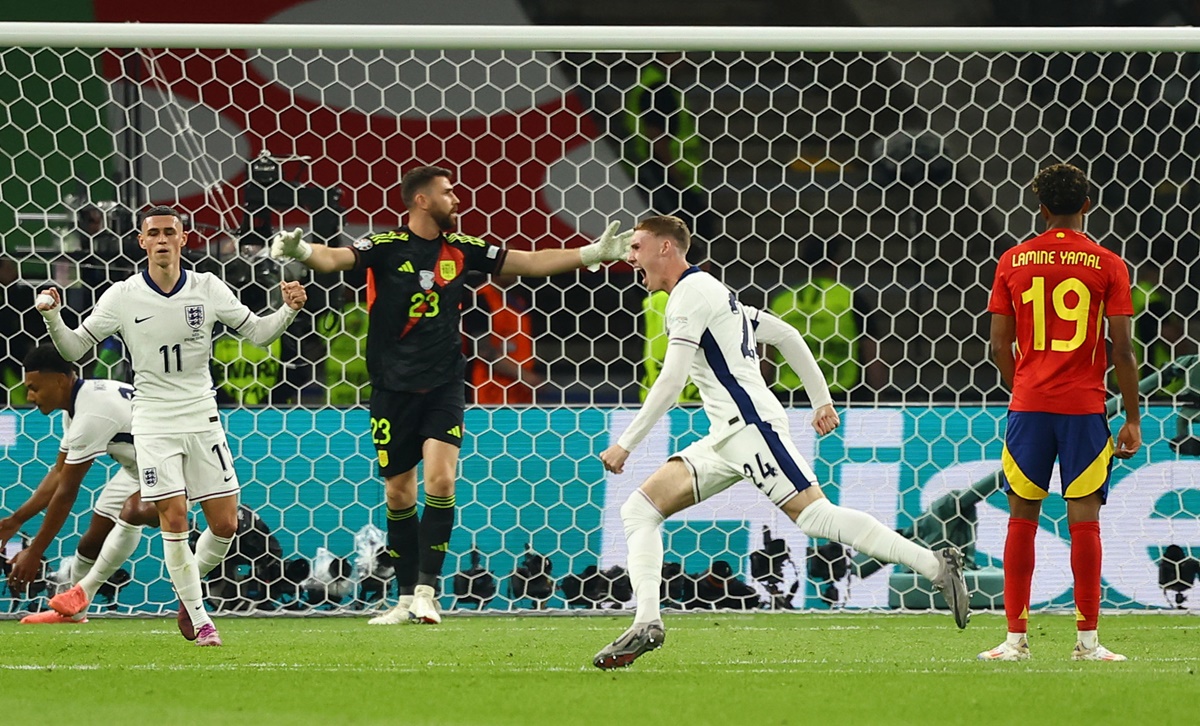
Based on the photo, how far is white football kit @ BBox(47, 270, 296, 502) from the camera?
6105 mm

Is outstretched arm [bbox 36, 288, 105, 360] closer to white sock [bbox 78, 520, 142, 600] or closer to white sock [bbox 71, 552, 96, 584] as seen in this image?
white sock [bbox 78, 520, 142, 600]

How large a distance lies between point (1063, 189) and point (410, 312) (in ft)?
9.79

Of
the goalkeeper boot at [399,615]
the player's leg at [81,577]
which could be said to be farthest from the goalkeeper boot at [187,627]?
the player's leg at [81,577]

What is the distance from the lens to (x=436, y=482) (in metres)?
7.00

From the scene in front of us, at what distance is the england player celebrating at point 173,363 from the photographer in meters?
6.05

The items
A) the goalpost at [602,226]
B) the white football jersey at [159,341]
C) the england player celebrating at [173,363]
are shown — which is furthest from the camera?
the goalpost at [602,226]

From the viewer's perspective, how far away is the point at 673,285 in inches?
219

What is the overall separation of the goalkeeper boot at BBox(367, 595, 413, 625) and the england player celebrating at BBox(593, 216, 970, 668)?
80.6 inches

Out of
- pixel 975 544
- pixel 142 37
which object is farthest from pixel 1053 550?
pixel 142 37

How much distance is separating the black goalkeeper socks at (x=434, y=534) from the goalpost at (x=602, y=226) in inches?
23.2

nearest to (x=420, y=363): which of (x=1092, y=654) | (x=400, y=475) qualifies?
(x=400, y=475)

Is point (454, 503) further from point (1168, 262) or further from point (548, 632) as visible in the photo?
point (1168, 262)

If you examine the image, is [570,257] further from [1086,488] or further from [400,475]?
[1086,488]

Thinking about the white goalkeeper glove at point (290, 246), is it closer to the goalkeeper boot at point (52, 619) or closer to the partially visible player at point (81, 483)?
the partially visible player at point (81, 483)
